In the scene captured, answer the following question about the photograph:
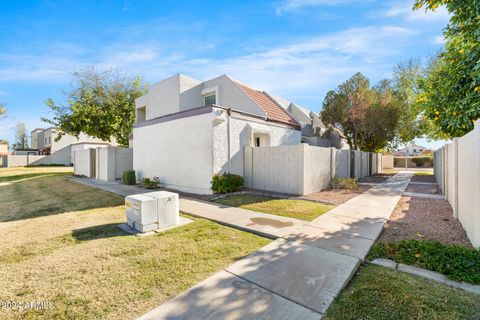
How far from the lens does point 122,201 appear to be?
29.3 feet

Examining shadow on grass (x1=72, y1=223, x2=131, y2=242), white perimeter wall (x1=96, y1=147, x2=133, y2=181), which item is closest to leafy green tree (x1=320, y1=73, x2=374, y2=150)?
white perimeter wall (x1=96, y1=147, x2=133, y2=181)

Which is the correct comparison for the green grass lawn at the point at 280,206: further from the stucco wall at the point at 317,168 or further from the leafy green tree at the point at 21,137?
the leafy green tree at the point at 21,137

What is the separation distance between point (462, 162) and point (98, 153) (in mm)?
19594

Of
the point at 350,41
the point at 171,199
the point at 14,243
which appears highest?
the point at 350,41

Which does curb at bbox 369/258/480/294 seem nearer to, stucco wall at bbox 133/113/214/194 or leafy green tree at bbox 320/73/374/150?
stucco wall at bbox 133/113/214/194

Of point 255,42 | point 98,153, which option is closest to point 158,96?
point 98,153

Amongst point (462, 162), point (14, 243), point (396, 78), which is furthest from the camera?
point (396, 78)

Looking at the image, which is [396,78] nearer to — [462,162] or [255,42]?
[255,42]

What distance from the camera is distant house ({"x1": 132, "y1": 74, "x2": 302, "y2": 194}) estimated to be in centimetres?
1002

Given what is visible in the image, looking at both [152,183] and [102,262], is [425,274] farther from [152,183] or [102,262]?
[152,183]

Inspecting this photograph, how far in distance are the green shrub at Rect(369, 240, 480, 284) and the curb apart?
9 cm

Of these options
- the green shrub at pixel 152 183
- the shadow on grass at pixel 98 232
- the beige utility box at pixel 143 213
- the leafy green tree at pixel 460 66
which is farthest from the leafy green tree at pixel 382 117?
the shadow on grass at pixel 98 232

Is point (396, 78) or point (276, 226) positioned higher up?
point (396, 78)

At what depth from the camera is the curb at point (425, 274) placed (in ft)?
9.77
